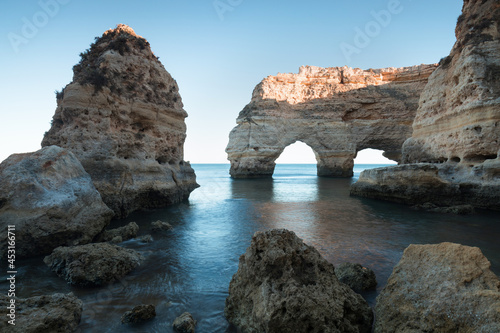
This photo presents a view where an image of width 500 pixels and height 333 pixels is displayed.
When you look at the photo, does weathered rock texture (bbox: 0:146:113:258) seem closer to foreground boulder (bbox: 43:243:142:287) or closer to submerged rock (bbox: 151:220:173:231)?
foreground boulder (bbox: 43:243:142:287)

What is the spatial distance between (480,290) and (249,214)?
880 centimetres

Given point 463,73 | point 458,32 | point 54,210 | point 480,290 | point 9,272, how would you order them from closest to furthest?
1. point 480,290
2. point 9,272
3. point 54,210
4. point 463,73
5. point 458,32

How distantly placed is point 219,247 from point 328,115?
31.5 meters

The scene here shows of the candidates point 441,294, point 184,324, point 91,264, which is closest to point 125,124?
point 91,264

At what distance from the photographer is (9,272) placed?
4434 mm

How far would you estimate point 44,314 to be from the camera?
2.81 meters

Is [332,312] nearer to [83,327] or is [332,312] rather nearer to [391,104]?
[83,327]

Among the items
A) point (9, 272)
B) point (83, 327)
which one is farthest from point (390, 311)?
point (9, 272)

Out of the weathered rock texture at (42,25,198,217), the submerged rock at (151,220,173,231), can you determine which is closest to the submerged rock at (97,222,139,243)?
the submerged rock at (151,220,173,231)

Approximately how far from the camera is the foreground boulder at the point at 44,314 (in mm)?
2596

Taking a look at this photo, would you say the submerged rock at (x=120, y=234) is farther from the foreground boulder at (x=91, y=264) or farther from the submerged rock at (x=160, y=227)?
the foreground boulder at (x=91, y=264)

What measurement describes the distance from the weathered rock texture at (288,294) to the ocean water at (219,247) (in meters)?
0.56

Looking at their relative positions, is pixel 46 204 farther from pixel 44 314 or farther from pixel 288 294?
pixel 288 294

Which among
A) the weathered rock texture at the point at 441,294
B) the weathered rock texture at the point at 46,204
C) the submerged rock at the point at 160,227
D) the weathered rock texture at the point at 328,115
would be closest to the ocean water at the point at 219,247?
the submerged rock at the point at 160,227
